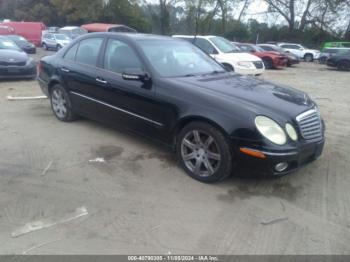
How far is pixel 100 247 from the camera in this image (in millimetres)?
2754

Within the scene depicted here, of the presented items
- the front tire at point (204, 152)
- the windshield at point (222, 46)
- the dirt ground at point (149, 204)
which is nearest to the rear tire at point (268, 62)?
the windshield at point (222, 46)

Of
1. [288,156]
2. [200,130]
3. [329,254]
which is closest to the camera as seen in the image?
[329,254]

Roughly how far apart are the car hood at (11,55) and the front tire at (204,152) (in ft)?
25.7

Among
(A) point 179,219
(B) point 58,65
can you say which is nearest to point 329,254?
(A) point 179,219

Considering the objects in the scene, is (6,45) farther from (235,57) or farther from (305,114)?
(305,114)

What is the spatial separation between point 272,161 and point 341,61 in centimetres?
1983

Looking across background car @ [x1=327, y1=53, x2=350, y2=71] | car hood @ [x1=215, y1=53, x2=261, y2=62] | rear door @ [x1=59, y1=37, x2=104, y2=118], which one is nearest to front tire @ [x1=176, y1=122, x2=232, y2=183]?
rear door @ [x1=59, y1=37, x2=104, y2=118]

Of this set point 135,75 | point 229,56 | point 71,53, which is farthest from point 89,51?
point 229,56

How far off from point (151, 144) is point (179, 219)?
1932mm

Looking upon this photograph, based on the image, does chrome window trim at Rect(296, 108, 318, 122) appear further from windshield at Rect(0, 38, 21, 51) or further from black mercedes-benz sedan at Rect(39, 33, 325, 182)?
windshield at Rect(0, 38, 21, 51)

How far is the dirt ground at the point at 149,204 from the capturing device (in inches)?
111

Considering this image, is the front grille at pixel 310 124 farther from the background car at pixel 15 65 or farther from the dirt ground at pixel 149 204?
the background car at pixel 15 65

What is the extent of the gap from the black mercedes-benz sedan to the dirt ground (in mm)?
346

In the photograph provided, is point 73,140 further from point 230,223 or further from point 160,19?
point 160,19
